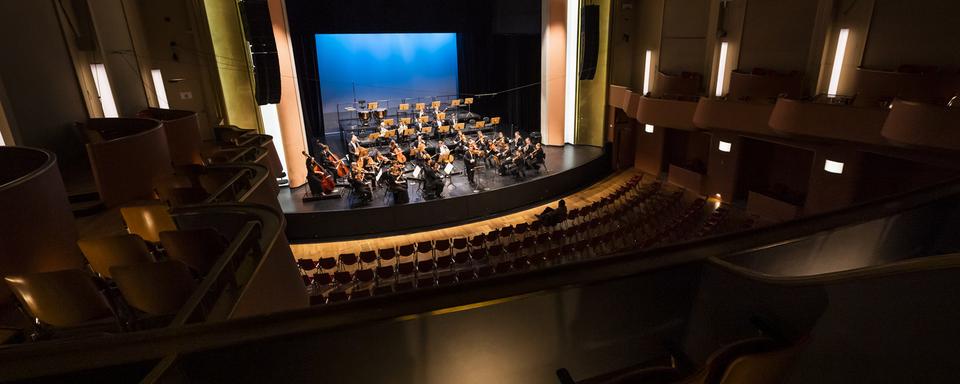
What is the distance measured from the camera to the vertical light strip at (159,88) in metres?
10.3

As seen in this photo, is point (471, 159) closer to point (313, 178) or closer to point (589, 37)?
point (313, 178)

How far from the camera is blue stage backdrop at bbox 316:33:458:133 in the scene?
15.0 meters

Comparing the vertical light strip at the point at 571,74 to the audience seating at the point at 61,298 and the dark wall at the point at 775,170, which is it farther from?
the audience seating at the point at 61,298

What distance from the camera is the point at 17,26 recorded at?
6.50 meters

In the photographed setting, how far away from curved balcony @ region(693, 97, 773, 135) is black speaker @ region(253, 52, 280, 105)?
947 centimetres

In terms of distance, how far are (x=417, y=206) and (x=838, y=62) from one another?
8979 mm

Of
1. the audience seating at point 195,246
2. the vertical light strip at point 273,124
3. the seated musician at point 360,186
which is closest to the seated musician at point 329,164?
the vertical light strip at point 273,124

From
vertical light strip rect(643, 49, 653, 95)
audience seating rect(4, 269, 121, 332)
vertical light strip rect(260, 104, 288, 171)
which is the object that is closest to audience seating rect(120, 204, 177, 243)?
audience seating rect(4, 269, 121, 332)

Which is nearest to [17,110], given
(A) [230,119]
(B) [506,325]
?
(A) [230,119]

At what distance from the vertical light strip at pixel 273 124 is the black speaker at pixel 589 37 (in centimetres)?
846

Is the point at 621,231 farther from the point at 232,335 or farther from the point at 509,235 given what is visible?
the point at 232,335

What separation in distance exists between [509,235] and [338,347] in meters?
7.75

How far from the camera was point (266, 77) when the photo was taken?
9.77 m

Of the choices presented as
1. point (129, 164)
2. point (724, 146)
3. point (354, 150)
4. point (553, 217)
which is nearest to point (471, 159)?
point (553, 217)
